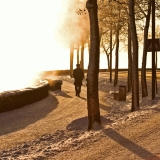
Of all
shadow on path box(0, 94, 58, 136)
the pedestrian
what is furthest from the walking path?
the pedestrian

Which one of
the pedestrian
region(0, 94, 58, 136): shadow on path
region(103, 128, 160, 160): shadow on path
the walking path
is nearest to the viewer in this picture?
region(103, 128, 160, 160): shadow on path

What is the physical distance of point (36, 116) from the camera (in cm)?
1788

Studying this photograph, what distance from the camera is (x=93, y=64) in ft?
44.8

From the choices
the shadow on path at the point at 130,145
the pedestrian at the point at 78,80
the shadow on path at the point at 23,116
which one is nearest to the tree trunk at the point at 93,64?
the shadow on path at the point at 130,145

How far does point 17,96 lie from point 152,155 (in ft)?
38.1

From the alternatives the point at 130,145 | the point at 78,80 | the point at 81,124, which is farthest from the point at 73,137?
the point at 78,80

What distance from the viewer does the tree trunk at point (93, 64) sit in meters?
13.5

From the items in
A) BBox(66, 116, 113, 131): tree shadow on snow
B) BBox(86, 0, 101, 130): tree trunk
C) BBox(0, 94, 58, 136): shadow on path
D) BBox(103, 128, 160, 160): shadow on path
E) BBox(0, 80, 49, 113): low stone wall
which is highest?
BBox(86, 0, 101, 130): tree trunk

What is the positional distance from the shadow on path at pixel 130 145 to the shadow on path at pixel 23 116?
12.8 feet

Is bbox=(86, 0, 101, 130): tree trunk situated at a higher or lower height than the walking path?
higher

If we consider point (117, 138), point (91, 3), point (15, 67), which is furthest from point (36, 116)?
point (15, 67)

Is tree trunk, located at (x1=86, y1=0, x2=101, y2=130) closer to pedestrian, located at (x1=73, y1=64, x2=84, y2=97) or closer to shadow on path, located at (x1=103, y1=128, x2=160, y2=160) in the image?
shadow on path, located at (x1=103, y1=128, x2=160, y2=160)

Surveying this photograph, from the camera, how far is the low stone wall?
61.0 ft

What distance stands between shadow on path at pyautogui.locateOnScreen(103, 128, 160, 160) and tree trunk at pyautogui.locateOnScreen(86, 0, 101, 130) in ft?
5.42
